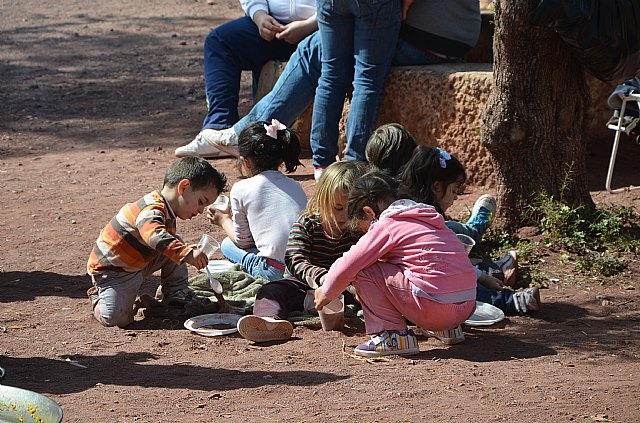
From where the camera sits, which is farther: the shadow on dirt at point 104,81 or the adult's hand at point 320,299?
the shadow on dirt at point 104,81

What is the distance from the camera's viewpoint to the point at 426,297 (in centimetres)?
382

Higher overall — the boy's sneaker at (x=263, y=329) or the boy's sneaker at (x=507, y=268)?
the boy's sneaker at (x=507, y=268)

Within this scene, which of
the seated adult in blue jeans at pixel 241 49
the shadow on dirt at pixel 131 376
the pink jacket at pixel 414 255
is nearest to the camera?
the shadow on dirt at pixel 131 376

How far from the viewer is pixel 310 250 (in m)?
4.38

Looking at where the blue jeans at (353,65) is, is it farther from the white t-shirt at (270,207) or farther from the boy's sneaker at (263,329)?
the boy's sneaker at (263,329)

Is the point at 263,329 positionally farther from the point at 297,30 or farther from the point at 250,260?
the point at 297,30

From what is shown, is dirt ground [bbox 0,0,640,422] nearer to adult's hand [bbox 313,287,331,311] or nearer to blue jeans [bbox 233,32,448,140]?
adult's hand [bbox 313,287,331,311]

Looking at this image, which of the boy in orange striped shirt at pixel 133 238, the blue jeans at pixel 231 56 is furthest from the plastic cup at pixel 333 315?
the blue jeans at pixel 231 56

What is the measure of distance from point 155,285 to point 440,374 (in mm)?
1956

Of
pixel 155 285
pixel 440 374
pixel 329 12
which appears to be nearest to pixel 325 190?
pixel 440 374

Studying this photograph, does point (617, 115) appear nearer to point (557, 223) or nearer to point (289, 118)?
point (557, 223)

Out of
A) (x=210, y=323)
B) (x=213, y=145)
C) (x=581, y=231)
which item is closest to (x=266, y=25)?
(x=213, y=145)

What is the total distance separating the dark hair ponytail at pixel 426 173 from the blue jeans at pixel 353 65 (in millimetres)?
1941

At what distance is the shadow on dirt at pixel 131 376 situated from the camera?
11.8 feet
